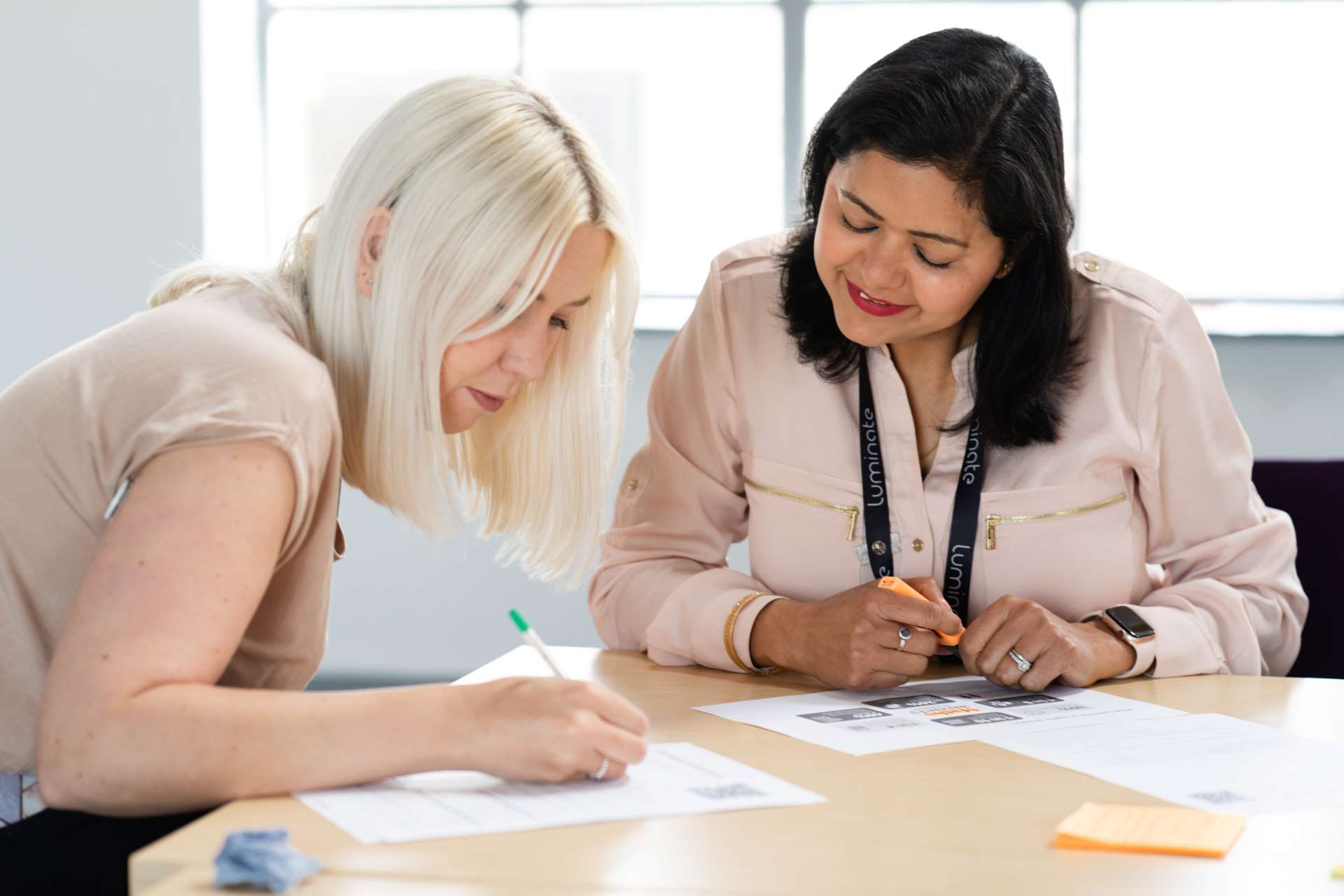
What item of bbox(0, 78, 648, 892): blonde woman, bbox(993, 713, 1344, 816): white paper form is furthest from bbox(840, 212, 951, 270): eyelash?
bbox(993, 713, 1344, 816): white paper form

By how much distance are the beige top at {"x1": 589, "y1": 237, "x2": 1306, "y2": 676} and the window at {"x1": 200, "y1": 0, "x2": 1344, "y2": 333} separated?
2.20 meters

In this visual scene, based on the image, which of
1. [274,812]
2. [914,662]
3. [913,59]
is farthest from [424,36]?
[274,812]

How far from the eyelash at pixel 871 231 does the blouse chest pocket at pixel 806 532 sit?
310 mm

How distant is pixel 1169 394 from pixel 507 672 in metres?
0.92

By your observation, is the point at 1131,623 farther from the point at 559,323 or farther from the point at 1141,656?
the point at 559,323

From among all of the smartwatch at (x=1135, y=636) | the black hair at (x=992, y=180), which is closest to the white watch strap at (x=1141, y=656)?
the smartwatch at (x=1135, y=636)

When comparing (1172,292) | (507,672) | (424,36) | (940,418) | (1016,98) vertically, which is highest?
(424,36)

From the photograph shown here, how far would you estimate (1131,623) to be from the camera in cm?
159

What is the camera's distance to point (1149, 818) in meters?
1.05

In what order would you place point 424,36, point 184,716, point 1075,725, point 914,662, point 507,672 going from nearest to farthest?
point 184,716
point 1075,725
point 914,662
point 507,672
point 424,36

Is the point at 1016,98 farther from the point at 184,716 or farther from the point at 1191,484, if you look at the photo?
the point at 184,716

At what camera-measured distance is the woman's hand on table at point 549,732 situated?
3.62 feet

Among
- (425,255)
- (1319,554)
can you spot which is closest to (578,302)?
(425,255)

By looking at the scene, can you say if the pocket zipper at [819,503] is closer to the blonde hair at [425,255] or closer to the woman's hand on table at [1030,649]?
the woman's hand on table at [1030,649]
